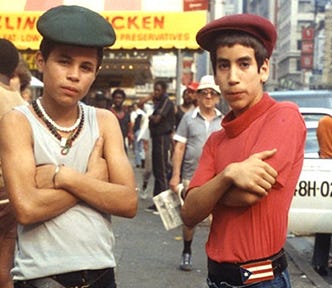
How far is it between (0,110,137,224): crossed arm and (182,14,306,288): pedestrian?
0.95 feet

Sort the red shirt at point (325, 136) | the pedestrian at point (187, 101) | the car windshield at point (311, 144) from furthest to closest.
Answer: the pedestrian at point (187, 101) < the car windshield at point (311, 144) < the red shirt at point (325, 136)

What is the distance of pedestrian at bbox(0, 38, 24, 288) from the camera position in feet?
14.6

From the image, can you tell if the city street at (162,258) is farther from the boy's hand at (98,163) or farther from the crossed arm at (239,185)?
the crossed arm at (239,185)

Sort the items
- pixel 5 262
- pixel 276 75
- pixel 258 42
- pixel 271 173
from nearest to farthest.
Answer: pixel 271 173 → pixel 258 42 → pixel 5 262 → pixel 276 75

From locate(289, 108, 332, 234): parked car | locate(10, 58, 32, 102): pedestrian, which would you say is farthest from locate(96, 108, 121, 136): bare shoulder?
locate(289, 108, 332, 234): parked car

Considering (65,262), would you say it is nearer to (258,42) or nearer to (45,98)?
(45,98)

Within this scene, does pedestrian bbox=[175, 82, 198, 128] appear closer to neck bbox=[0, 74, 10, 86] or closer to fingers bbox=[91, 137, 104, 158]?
neck bbox=[0, 74, 10, 86]

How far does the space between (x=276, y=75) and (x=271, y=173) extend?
594ft

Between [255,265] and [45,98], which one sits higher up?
[45,98]

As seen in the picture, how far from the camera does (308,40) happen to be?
136 meters

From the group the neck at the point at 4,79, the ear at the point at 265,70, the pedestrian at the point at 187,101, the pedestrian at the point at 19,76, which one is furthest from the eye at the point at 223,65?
the pedestrian at the point at 187,101

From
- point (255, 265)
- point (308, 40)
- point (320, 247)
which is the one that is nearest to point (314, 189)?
point (320, 247)

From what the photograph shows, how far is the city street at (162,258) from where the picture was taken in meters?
7.40

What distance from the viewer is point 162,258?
8.52m
